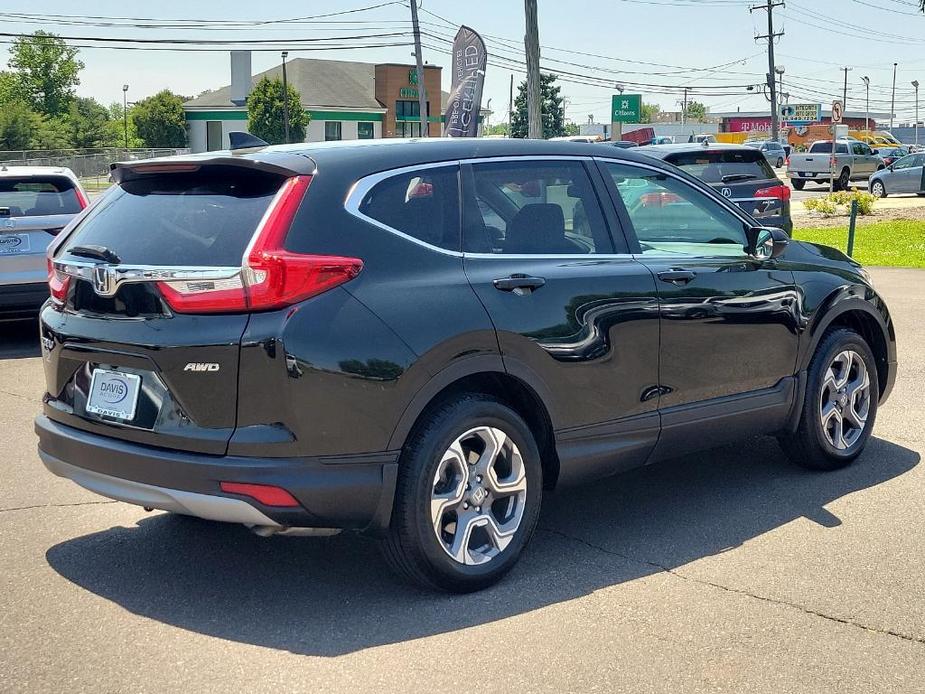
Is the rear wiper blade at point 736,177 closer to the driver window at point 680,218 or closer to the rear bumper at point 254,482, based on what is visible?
the driver window at point 680,218

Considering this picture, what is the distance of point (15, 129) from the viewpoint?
74188 millimetres

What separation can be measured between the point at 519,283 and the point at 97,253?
5.52 feet

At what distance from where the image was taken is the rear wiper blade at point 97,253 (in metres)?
4.48

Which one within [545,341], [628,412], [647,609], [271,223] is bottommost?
[647,609]

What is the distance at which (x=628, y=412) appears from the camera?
5.19 meters

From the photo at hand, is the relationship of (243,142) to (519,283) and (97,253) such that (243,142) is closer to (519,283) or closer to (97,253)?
(97,253)

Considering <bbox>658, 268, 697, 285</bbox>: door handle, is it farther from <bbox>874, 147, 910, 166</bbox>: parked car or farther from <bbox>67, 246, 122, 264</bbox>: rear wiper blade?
<bbox>874, 147, 910, 166</bbox>: parked car

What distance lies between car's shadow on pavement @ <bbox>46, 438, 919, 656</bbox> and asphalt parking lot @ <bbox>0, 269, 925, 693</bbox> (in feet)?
0.04

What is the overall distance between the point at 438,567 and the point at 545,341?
103cm

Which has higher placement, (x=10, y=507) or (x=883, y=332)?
(x=883, y=332)

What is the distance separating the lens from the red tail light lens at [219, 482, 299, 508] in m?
4.09

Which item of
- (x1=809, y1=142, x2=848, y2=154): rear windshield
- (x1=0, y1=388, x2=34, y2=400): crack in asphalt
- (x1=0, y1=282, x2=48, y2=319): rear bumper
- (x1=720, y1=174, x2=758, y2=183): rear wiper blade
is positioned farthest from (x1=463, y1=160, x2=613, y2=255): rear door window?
(x1=809, y1=142, x2=848, y2=154): rear windshield

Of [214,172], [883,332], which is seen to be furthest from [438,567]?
[883,332]

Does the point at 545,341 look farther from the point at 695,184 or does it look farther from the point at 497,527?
the point at 695,184
